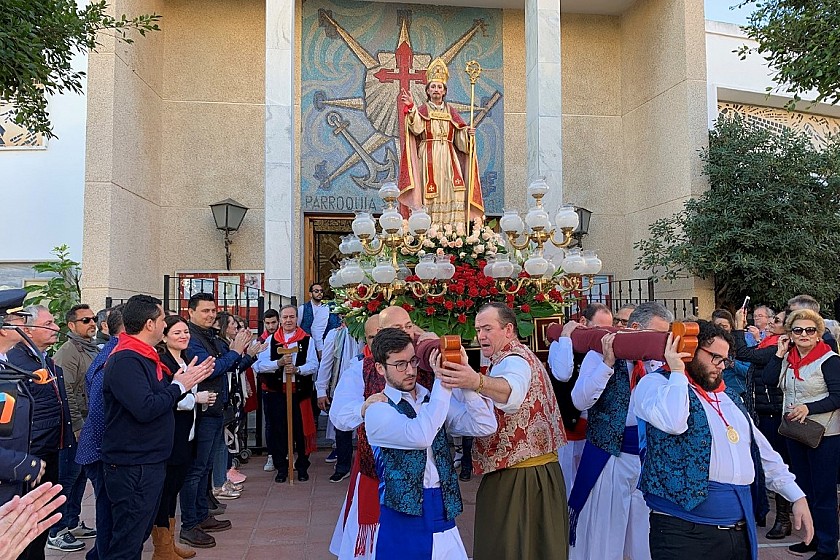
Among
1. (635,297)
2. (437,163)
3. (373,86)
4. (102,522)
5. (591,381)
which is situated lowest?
(102,522)

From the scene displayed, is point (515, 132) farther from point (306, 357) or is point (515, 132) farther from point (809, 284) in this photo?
point (306, 357)

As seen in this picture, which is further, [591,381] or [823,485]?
[823,485]

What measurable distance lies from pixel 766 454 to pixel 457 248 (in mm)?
3465

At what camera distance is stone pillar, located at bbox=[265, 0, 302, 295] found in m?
10.1

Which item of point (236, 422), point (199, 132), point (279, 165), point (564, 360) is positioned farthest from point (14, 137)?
point (564, 360)

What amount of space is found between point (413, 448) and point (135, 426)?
1803 millimetres

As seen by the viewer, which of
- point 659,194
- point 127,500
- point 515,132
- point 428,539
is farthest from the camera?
point 515,132

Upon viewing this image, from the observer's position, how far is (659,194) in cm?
1241

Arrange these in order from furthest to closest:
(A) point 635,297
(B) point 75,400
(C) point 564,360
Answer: (A) point 635,297 → (B) point 75,400 → (C) point 564,360

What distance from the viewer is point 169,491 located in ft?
15.1

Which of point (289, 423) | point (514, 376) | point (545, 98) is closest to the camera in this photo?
point (514, 376)

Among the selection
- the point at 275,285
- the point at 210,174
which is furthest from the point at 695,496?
the point at 210,174

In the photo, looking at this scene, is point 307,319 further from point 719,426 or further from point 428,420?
point 719,426

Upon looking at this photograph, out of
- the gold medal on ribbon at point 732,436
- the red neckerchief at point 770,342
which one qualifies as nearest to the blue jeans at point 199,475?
the gold medal on ribbon at point 732,436
